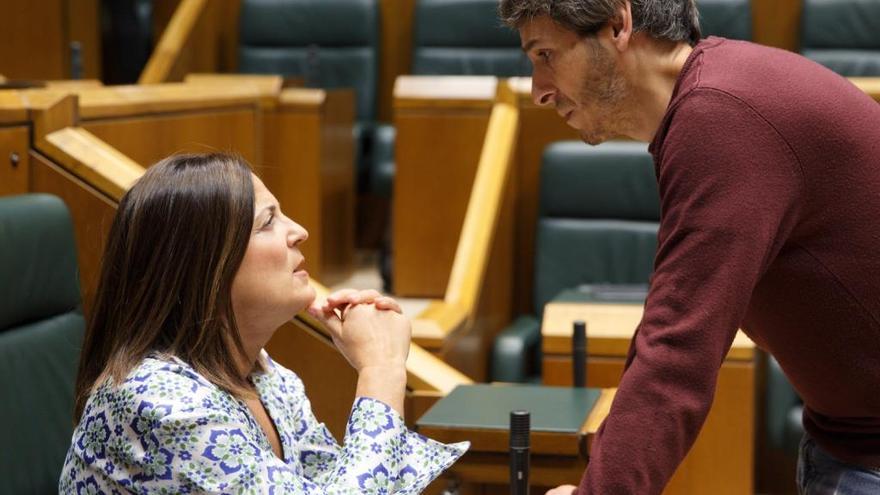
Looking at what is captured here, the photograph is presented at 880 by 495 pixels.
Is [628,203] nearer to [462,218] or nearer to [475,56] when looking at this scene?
[462,218]

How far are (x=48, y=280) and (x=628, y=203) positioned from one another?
0.91 meters

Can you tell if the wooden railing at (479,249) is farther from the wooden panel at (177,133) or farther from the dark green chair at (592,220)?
the wooden panel at (177,133)

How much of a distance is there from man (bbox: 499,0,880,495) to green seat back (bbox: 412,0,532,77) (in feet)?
5.85

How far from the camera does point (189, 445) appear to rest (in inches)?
23.2

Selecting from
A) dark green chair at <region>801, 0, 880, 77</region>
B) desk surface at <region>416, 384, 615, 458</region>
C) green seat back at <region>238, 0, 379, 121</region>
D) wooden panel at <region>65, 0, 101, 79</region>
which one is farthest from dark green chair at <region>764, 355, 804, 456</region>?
wooden panel at <region>65, 0, 101, 79</region>

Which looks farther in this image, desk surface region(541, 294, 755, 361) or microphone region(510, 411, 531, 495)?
desk surface region(541, 294, 755, 361)

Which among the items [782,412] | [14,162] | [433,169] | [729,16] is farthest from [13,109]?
[729,16]

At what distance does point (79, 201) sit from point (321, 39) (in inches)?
59.0

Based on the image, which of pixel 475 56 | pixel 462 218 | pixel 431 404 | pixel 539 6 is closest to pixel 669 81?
pixel 539 6

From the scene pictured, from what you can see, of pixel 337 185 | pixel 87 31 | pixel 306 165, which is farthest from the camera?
pixel 87 31

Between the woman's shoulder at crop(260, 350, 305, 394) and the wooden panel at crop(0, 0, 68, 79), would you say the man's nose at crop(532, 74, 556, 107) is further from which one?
the wooden panel at crop(0, 0, 68, 79)

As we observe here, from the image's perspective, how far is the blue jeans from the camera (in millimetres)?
656

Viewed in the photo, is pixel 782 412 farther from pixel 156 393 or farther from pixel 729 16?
pixel 156 393

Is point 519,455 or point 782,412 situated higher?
point 519,455
